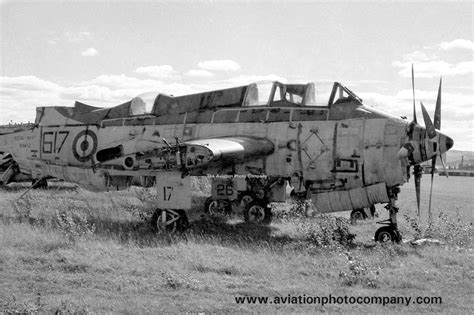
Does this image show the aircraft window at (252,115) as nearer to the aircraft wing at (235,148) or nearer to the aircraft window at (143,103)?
the aircraft wing at (235,148)

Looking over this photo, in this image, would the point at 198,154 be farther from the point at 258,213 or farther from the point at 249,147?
the point at 258,213

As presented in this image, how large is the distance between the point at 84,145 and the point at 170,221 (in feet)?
15.0

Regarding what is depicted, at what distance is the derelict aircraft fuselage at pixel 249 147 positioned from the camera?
11.3m

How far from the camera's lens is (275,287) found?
7.61 m

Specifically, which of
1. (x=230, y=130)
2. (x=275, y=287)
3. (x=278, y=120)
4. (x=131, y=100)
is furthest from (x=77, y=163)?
(x=275, y=287)

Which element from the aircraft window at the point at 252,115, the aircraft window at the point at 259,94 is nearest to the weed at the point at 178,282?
the aircraft window at the point at 252,115

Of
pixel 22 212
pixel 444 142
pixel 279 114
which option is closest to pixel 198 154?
pixel 279 114

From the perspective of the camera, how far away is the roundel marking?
48.5 ft

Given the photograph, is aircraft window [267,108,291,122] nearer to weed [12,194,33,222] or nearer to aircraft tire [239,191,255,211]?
aircraft tire [239,191,255,211]

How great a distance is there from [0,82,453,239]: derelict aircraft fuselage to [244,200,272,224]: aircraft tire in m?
0.03

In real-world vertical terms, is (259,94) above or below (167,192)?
above

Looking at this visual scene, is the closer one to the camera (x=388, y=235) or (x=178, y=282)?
(x=178, y=282)

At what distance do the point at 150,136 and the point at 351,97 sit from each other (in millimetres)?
5574

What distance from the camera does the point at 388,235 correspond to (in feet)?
37.4
